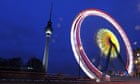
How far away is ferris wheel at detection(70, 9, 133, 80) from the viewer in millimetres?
55000

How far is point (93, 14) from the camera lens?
6303 centimetres

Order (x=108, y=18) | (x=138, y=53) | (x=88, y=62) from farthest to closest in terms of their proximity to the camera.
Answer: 1. (x=138, y=53)
2. (x=108, y=18)
3. (x=88, y=62)

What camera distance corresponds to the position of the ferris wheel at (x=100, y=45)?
55.0 m

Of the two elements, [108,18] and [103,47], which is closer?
[103,47]

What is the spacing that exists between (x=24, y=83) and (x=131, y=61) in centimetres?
3552

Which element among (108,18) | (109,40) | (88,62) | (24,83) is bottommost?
(24,83)

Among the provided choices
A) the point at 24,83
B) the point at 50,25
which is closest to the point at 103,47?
the point at 50,25

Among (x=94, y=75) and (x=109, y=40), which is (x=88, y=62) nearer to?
(x=94, y=75)

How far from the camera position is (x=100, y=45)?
199 feet

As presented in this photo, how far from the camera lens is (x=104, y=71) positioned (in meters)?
60.8

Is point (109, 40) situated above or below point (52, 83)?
above

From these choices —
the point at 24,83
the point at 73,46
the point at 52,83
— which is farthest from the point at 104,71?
the point at 24,83

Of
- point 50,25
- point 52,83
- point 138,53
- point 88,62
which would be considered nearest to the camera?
point 52,83

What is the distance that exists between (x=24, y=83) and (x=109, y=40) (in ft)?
97.6
